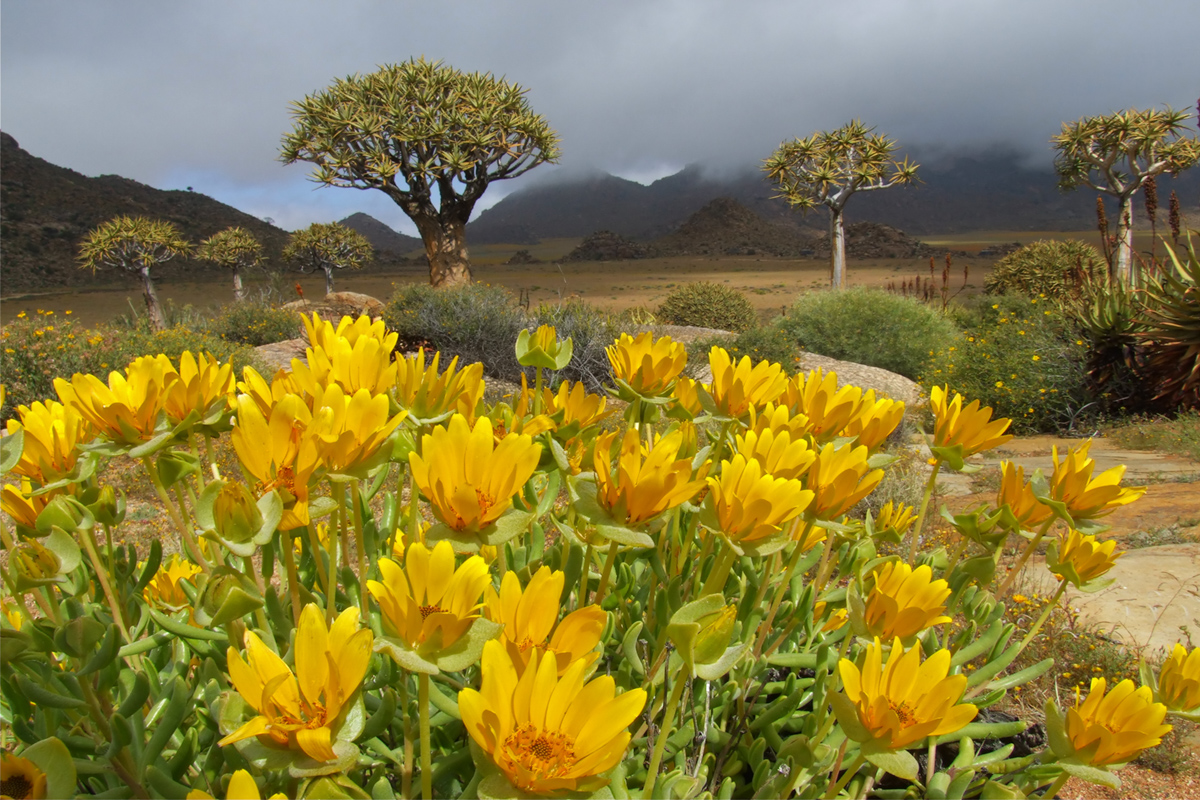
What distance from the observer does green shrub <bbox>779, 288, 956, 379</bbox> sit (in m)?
11.4

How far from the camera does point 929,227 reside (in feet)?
333

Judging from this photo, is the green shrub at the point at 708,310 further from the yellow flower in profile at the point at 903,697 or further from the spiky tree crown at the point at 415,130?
the yellow flower in profile at the point at 903,697

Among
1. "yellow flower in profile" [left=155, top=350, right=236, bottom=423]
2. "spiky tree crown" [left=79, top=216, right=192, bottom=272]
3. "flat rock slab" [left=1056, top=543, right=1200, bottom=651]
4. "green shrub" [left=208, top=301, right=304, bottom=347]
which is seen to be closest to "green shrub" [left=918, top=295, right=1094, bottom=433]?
"flat rock slab" [left=1056, top=543, right=1200, bottom=651]

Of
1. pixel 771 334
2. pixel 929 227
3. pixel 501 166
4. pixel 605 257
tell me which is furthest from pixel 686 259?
pixel 929 227

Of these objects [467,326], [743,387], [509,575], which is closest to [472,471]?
[509,575]

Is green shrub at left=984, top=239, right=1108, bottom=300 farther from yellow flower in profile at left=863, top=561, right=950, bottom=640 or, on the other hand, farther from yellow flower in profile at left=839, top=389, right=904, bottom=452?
yellow flower in profile at left=863, top=561, right=950, bottom=640

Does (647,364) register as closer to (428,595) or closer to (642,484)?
(642,484)

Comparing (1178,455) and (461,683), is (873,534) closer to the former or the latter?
(461,683)

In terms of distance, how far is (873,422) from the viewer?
1.20 metres

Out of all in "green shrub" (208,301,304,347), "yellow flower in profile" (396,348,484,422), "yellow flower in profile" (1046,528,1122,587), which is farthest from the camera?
"green shrub" (208,301,304,347)

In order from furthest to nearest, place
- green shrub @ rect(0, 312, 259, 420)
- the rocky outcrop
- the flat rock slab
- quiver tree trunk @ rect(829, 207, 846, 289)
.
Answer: the rocky outcrop < quiver tree trunk @ rect(829, 207, 846, 289) < green shrub @ rect(0, 312, 259, 420) < the flat rock slab

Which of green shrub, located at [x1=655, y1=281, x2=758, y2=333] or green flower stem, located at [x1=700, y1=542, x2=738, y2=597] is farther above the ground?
green flower stem, located at [x1=700, y1=542, x2=738, y2=597]

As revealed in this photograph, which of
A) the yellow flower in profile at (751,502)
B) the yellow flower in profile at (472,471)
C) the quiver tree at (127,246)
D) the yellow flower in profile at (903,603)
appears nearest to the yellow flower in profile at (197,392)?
the yellow flower in profile at (472,471)

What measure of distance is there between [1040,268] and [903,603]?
1913 centimetres
